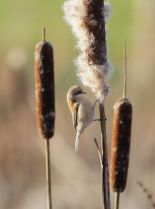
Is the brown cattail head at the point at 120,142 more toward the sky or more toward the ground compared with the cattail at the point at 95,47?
more toward the ground

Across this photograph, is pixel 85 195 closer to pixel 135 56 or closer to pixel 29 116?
pixel 29 116

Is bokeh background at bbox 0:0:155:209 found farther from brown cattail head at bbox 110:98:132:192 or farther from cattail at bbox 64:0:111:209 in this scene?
cattail at bbox 64:0:111:209

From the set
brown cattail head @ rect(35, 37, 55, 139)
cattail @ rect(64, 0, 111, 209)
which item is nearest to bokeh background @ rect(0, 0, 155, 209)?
brown cattail head @ rect(35, 37, 55, 139)

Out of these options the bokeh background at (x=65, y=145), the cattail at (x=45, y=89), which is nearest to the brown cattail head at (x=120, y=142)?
the cattail at (x=45, y=89)

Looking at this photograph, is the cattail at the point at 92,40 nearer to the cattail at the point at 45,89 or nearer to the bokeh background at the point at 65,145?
the cattail at the point at 45,89

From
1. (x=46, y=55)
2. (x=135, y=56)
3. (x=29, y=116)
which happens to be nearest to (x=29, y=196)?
(x=29, y=116)

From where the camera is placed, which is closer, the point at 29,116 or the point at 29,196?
the point at 29,196

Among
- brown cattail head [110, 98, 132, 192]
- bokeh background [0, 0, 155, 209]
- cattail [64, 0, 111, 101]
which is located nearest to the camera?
cattail [64, 0, 111, 101]
